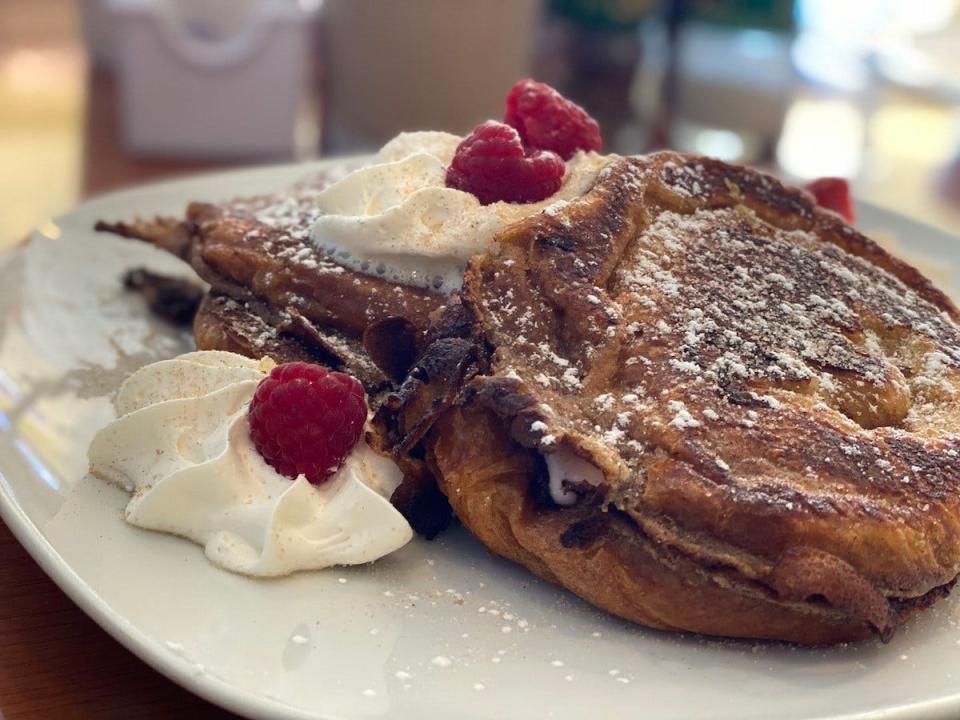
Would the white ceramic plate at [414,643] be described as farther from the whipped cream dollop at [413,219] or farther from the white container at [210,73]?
the white container at [210,73]

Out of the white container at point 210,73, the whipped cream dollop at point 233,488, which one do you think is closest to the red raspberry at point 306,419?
the whipped cream dollop at point 233,488

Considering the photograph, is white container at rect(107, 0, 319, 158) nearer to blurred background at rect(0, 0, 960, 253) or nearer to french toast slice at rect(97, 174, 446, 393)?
blurred background at rect(0, 0, 960, 253)

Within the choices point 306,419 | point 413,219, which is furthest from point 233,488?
point 413,219

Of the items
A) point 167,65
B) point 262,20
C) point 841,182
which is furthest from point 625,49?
point 841,182

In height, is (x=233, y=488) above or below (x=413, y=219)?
below

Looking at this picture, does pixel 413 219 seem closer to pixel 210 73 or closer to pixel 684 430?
pixel 684 430

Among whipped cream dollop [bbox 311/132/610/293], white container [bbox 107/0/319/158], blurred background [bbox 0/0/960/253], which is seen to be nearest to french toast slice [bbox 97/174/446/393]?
whipped cream dollop [bbox 311/132/610/293]
